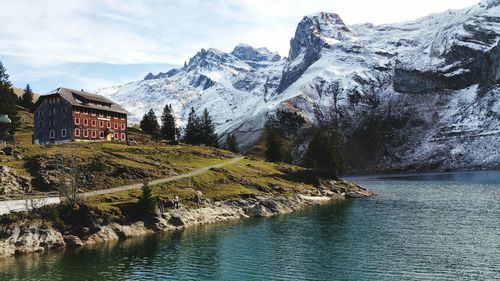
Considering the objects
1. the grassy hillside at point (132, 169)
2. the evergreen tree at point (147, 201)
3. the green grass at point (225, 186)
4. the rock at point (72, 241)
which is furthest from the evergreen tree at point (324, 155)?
the rock at point (72, 241)

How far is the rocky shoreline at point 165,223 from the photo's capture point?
72.4m

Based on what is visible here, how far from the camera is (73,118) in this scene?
138 metres

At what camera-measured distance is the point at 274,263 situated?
202 ft

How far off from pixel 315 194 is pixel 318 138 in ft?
104

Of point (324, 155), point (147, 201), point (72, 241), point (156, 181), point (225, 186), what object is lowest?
point (72, 241)

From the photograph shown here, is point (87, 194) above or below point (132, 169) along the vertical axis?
below

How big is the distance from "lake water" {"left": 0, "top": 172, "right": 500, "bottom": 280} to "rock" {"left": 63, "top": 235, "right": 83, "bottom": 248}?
3.04m

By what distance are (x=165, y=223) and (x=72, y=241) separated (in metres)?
18.2

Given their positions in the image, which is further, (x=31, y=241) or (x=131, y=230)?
(x=131, y=230)

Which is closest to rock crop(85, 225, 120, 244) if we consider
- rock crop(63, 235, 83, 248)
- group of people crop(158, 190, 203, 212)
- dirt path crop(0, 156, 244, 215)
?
rock crop(63, 235, 83, 248)

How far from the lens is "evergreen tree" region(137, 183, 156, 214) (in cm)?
8819

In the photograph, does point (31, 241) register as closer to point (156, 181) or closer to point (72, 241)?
point (72, 241)

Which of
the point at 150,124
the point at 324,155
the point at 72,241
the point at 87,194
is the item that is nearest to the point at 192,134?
the point at 150,124

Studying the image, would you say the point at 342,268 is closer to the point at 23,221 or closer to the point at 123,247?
the point at 123,247
